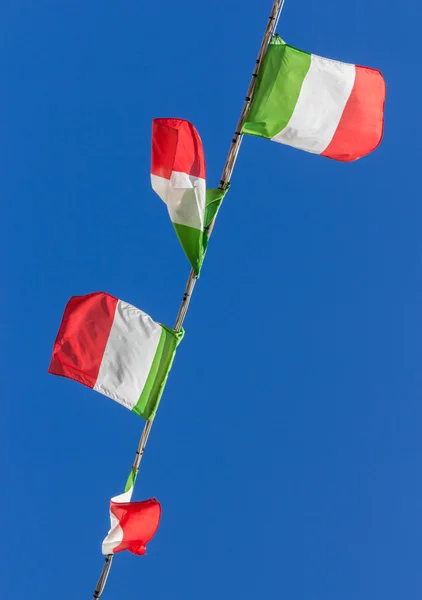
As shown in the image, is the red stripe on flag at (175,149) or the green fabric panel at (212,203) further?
the green fabric panel at (212,203)

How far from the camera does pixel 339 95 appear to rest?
9.08 metres

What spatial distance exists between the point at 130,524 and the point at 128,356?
2220 millimetres

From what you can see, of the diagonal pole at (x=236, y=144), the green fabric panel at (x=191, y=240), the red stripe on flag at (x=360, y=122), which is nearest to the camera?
the green fabric panel at (x=191, y=240)

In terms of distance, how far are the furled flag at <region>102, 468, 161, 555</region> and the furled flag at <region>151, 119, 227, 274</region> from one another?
3.53 metres

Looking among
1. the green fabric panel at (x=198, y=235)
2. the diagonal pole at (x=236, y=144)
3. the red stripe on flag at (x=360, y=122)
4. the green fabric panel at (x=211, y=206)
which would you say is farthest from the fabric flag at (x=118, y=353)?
the red stripe on flag at (x=360, y=122)

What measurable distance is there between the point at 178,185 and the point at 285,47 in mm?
2299

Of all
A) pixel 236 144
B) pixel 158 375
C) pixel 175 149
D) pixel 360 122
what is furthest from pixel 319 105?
pixel 158 375

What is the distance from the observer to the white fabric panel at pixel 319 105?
894 cm

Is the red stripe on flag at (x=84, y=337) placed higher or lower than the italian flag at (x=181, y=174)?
lower

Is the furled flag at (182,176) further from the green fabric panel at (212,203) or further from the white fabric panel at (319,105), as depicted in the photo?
the white fabric panel at (319,105)

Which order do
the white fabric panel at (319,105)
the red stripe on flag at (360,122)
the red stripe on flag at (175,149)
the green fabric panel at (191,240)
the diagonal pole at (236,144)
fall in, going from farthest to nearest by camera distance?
the red stripe on flag at (360,122), the white fabric panel at (319,105), the diagonal pole at (236,144), the green fabric panel at (191,240), the red stripe on flag at (175,149)

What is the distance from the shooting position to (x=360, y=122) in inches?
362

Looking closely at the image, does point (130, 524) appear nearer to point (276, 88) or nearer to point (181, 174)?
point (181, 174)

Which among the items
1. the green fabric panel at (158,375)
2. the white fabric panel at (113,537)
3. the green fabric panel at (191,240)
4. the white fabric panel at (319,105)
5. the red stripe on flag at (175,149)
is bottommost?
the white fabric panel at (113,537)
